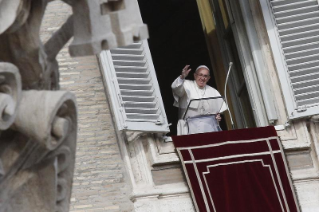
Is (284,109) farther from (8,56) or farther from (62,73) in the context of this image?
(8,56)

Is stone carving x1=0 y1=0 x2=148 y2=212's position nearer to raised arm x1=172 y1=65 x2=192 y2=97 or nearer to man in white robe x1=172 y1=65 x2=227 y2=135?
man in white robe x1=172 y1=65 x2=227 y2=135

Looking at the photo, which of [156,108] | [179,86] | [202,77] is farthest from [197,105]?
[156,108]

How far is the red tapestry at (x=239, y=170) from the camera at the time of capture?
15195 millimetres

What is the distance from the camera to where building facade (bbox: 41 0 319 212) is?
49.3ft

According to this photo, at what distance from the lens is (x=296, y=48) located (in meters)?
15.8

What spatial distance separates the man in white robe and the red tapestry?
1.80 feet

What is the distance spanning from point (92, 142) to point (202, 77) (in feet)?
5.14

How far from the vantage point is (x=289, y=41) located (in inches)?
621

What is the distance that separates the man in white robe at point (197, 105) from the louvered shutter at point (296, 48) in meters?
0.79

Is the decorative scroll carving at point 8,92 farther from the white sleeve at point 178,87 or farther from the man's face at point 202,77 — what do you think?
the man's face at point 202,77

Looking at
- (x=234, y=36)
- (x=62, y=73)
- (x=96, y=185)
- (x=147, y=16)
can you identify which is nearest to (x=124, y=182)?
(x=96, y=185)

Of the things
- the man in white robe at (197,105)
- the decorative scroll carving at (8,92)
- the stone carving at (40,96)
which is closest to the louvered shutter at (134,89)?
the man in white robe at (197,105)

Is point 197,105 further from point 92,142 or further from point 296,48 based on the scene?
point 92,142

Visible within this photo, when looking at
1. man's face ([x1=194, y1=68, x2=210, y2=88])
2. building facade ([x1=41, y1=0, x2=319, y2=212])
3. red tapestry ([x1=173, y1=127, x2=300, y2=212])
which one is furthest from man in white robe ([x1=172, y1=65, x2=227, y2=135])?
red tapestry ([x1=173, y1=127, x2=300, y2=212])
